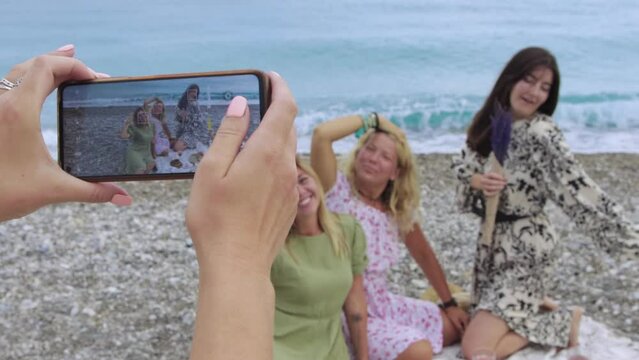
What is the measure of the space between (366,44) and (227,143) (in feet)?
79.8

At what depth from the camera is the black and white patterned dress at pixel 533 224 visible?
373 cm

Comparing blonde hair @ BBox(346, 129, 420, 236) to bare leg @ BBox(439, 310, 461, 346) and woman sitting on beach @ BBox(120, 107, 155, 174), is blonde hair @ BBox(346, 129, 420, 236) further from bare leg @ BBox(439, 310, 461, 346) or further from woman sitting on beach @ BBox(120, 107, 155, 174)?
woman sitting on beach @ BBox(120, 107, 155, 174)

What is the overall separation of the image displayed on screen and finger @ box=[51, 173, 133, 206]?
0.11 meters

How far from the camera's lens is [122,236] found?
6.14 m

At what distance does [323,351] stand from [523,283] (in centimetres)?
121

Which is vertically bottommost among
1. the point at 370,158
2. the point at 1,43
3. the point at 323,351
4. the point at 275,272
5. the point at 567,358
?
the point at 1,43

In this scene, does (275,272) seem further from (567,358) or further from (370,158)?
(567,358)

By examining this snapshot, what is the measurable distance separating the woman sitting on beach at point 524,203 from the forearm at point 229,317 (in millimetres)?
2899

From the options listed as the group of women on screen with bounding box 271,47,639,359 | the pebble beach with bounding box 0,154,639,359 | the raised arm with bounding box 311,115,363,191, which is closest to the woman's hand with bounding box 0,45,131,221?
the group of women on screen with bounding box 271,47,639,359

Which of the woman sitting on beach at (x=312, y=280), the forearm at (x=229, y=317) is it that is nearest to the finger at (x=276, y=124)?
the forearm at (x=229, y=317)

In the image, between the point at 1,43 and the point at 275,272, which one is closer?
the point at 275,272

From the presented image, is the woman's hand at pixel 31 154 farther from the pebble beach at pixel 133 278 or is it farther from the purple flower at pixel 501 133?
the pebble beach at pixel 133 278

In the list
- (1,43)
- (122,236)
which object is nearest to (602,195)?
(122,236)

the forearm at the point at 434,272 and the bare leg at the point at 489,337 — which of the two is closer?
the bare leg at the point at 489,337
